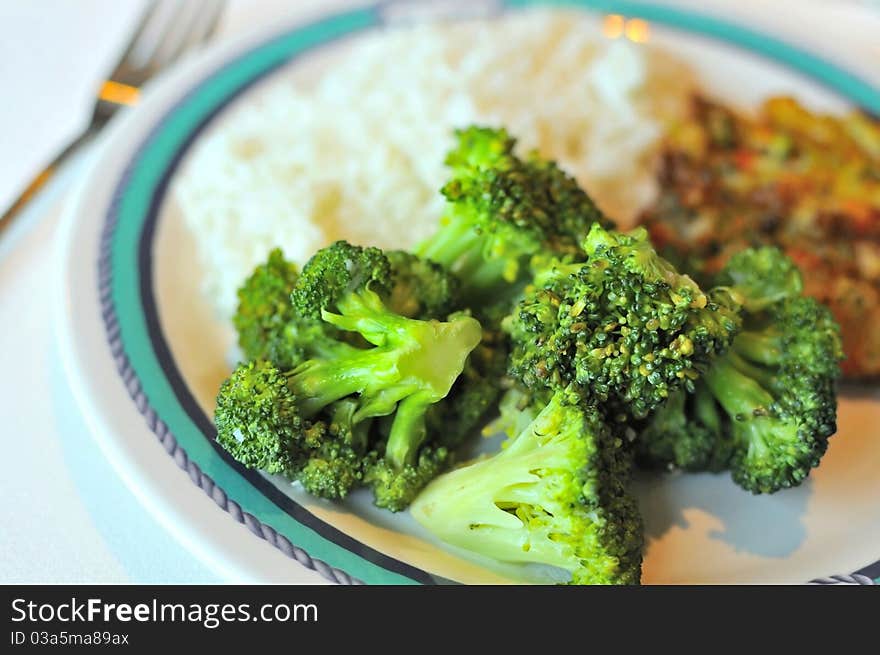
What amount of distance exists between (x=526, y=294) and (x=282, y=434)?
72 cm

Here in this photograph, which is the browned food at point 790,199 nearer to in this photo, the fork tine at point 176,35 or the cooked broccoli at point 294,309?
the cooked broccoli at point 294,309

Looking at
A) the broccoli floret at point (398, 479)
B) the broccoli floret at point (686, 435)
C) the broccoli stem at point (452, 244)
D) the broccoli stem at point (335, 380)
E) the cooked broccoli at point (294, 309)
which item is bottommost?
the broccoli floret at point (398, 479)

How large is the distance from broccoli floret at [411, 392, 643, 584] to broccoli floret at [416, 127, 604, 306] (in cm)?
50

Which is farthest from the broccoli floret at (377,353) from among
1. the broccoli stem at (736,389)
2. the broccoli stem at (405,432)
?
the broccoli stem at (736,389)

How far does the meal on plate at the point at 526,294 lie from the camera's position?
201cm

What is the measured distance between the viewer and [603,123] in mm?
3357

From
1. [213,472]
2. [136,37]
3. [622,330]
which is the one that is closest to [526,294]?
[622,330]

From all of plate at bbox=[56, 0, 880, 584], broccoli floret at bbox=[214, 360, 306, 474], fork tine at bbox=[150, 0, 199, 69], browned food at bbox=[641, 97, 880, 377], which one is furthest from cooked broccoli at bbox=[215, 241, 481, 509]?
fork tine at bbox=[150, 0, 199, 69]

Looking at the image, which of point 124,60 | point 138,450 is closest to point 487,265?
point 138,450

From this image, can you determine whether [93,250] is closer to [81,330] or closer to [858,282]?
[81,330]

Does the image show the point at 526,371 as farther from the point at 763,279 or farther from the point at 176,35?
the point at 176,35

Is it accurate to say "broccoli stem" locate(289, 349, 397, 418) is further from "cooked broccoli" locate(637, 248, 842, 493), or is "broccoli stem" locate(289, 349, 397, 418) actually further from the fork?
the fork

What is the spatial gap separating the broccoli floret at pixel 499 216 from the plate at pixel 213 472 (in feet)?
2.31

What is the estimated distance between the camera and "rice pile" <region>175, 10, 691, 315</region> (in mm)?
2873
